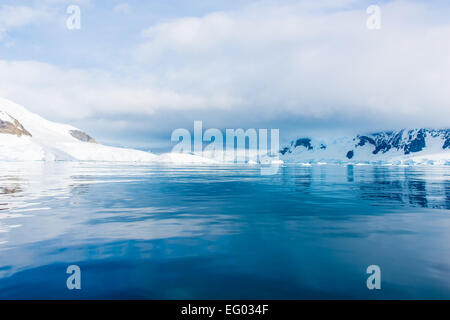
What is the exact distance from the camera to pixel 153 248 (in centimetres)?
1130

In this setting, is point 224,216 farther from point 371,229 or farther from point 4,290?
point 4,290

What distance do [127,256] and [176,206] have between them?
10.8 meters

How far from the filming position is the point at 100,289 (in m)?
7.82

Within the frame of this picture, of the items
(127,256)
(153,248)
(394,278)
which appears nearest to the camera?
(394,278)

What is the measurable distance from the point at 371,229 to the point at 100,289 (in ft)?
39.9

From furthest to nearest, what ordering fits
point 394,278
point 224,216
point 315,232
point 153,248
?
point 224,216, point 315,232, point 153,248, point 394,278

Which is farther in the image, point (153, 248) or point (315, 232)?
point (315, 232)

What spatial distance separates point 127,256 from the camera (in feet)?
34.0

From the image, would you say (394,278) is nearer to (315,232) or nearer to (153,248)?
(315,232)
